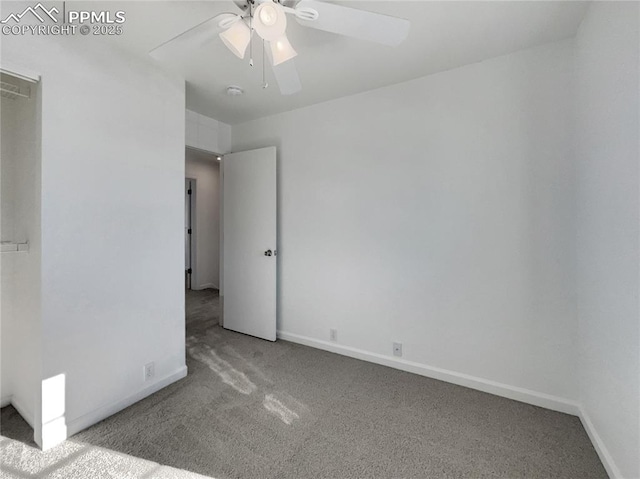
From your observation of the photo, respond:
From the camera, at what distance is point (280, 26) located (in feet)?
3.99

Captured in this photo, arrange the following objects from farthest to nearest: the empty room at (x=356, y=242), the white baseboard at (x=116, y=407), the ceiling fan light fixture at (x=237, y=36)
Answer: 1. the white baseboard at (x=116, y=407)
2. the empty room at (x=356, y=242)
3. the ceiling fan light fixture at (x=237, y=36)

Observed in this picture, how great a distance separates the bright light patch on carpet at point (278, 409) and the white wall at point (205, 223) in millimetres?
3984

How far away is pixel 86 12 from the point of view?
63.5 inches

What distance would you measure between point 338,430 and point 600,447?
1.40 metres

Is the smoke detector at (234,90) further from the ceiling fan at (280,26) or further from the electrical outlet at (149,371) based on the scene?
the electrical outlet at (149,371)

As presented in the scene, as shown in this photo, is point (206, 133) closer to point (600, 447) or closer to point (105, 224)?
point (105, 224)

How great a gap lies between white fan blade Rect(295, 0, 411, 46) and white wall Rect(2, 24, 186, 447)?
1.45 m

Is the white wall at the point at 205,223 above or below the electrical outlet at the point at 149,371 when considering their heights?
above

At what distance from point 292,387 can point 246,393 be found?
13.5 inches

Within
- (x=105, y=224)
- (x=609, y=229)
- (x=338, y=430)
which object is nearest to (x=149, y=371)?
(x=105, y=224)

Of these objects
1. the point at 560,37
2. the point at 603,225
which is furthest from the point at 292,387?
the point at 560,37

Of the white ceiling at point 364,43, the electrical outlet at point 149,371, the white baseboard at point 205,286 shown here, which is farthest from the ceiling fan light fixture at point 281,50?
the white baseboard at point 205,286

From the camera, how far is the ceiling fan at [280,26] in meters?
1.17

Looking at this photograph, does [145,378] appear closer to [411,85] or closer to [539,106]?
[411,85]
